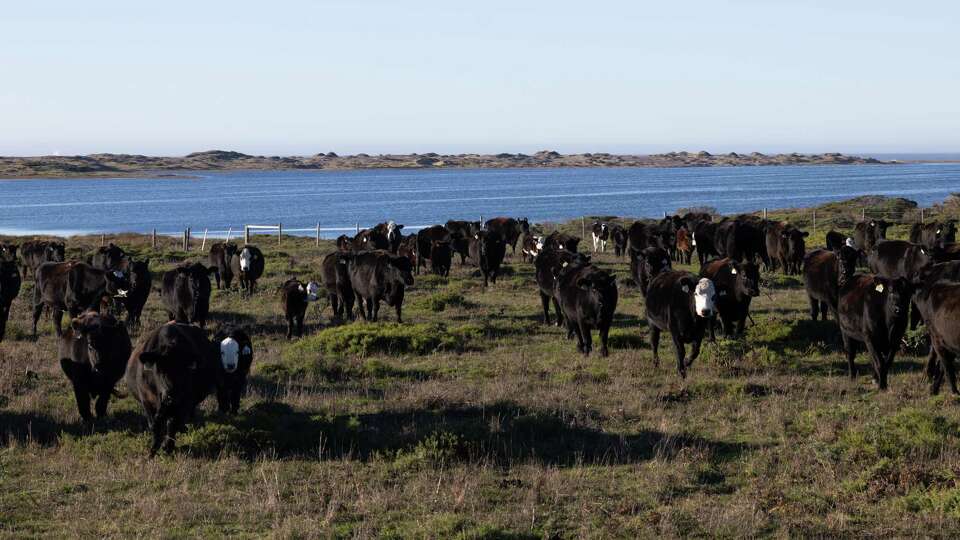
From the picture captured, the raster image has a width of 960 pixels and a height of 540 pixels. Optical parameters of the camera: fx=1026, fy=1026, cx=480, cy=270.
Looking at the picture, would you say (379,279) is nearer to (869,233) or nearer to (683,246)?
(683,246)

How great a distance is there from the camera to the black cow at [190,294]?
19.3 metres

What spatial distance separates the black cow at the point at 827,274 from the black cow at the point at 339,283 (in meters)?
9.91

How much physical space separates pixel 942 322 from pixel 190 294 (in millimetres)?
13048

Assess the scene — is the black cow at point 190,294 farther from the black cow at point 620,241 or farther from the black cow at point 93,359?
the black cow at point 620,241

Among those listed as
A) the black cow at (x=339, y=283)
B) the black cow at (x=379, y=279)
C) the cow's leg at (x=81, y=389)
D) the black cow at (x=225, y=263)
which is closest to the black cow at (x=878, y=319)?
the black cow at (x=379, y=279)

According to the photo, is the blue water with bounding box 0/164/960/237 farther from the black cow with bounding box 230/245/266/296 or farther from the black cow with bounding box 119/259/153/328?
the black cow with bounding box 119/259/153/328

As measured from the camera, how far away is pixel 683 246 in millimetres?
34719

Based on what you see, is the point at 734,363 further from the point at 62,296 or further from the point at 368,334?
the point at 62,296

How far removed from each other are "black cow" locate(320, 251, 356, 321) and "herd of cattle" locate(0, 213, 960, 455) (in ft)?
0.12

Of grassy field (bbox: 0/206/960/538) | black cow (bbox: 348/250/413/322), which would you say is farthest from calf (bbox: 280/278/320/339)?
grassy field (bbox: 0/206/960/538)

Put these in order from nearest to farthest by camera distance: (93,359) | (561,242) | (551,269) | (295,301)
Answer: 1. (93,359)
2. (295,301)
3. (551,269)
4. (561,242)

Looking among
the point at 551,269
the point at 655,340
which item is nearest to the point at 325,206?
the point at 551,269

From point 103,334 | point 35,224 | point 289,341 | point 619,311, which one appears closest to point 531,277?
point 619,311

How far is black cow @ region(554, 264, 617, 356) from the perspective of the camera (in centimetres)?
1711
